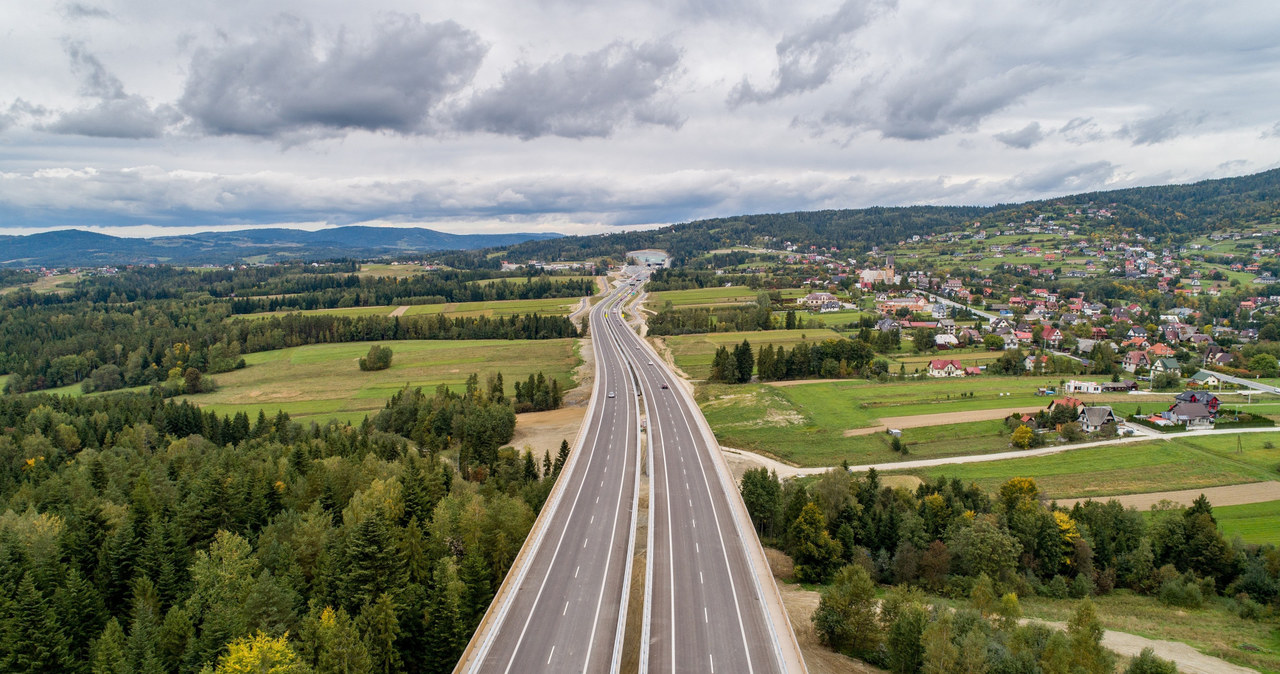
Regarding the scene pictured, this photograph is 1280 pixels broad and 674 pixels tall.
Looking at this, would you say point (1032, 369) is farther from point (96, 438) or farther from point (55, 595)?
point (96, 438)

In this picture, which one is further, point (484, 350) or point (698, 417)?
point (484, 350)

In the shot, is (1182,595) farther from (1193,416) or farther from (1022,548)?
(1193,416)

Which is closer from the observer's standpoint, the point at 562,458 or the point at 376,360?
the point at 562,458

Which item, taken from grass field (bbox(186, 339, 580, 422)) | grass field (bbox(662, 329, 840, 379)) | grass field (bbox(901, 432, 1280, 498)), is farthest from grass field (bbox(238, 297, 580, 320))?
grass field (bbox(901, 432, 1280, 498))

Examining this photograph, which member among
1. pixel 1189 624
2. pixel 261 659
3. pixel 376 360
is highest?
A: pixel 261 659

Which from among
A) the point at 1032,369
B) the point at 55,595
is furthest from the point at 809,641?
the point at 1032,369

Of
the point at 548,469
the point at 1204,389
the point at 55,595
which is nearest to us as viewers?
the point at 55,595

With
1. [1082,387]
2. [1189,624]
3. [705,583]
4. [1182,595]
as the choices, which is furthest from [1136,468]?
[705,583]
